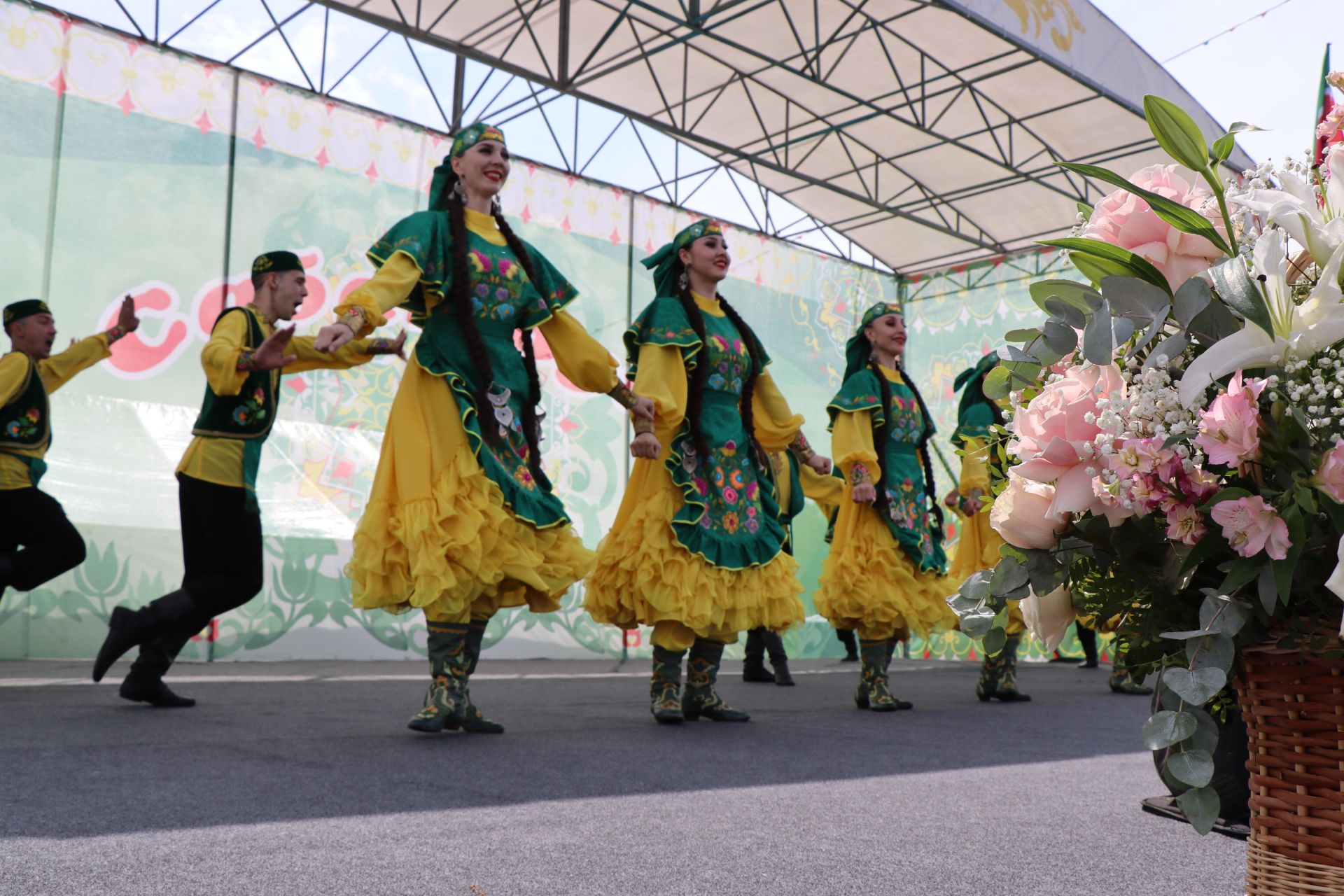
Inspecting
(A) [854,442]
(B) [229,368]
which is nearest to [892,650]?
(A) [854,442]

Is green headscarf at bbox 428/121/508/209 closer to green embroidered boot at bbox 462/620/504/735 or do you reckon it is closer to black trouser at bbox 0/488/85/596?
green embroidered boot at bbox 462/620/504/735

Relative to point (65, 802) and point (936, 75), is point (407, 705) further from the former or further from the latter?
point (936, 75)

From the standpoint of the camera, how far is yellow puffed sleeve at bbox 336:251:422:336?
2783mm

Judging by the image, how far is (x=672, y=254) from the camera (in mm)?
3947

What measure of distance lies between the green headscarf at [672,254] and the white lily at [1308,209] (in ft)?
10.4

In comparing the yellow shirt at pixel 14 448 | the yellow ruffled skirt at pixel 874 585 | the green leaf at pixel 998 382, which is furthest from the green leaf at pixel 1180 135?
the yellow shirt at pixel 14 448

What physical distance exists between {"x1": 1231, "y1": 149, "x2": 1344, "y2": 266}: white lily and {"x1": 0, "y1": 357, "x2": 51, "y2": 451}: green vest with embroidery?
4438 mm

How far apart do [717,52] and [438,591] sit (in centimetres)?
647

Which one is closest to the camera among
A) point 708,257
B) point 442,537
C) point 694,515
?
point 442,537

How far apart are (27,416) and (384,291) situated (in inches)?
86.6

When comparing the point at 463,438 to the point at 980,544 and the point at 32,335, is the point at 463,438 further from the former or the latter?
the point at 980,544

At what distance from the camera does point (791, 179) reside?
378 inches

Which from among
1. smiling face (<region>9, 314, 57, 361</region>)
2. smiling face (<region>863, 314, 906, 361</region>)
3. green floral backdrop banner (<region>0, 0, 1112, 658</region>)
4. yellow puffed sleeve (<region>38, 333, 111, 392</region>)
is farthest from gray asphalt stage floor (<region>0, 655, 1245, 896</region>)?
green floral backdrop banner (<region>0, 0, 1112, 658</region>)

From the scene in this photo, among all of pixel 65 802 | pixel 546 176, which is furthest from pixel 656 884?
pixel 546 176
